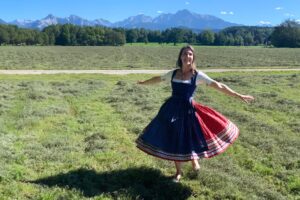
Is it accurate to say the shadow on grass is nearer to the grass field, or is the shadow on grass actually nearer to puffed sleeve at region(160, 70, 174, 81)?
puffed sleeve at region(160, 70, 174, 81)

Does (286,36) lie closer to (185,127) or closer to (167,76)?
(167,76)

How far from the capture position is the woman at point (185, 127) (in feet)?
25.8

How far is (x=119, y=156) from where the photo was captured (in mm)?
9938

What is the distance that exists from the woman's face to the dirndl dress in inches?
10.9

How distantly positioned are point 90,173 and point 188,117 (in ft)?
7.42

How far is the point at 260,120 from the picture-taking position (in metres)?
15.0

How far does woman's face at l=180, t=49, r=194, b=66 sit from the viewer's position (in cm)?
784

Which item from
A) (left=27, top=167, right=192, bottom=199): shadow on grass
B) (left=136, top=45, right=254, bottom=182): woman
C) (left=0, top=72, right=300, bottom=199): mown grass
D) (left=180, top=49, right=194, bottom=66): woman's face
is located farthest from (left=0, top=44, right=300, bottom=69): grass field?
(left=180, top=49, right=194, bottom=66): woman's face

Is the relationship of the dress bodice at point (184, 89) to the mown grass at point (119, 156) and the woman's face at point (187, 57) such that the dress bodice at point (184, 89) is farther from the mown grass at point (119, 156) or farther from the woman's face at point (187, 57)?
the mown grass at point (119, 156)

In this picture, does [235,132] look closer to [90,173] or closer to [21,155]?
[90,173]

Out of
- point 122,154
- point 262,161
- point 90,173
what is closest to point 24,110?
point 122,154

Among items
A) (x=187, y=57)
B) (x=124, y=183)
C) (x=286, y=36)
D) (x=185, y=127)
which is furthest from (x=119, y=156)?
(x=286, y=36)

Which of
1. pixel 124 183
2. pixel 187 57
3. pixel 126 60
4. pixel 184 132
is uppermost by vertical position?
pixel 187 57

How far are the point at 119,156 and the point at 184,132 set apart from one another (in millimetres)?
2495
